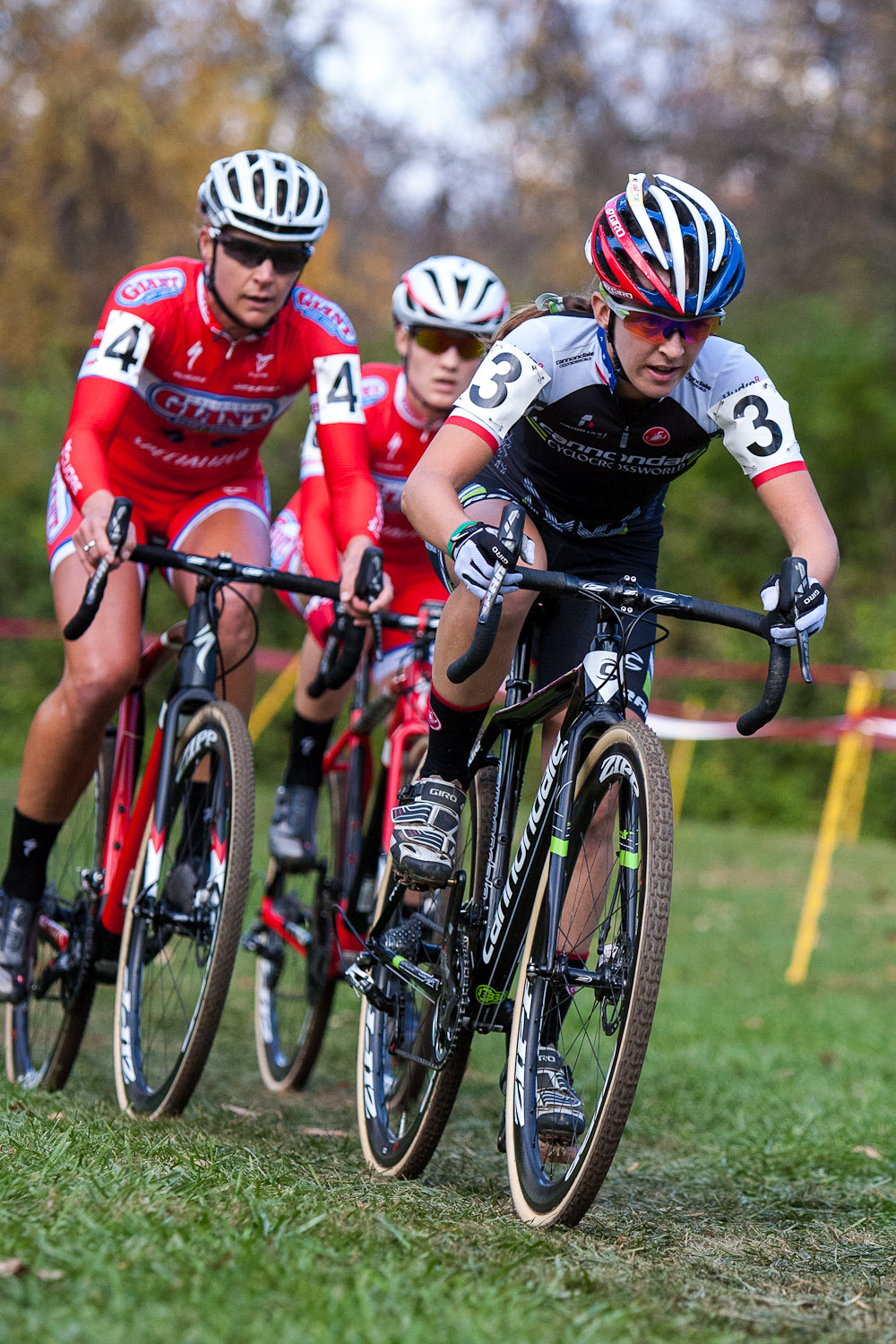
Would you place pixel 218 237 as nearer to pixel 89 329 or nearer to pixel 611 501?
pixel 611 501

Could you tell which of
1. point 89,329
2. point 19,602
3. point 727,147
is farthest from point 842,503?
point 89,329

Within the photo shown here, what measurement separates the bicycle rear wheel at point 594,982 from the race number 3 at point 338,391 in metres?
1.97

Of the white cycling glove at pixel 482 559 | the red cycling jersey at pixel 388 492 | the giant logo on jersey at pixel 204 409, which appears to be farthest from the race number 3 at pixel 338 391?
the white cycling glove at pixel 482 559

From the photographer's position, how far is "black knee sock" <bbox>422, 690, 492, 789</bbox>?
3.82m

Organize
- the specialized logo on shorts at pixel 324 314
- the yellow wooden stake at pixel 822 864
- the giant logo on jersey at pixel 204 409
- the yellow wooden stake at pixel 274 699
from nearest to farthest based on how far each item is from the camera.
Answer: the giant logo on jersey at pixel 204 409 < the specialized logo on shorts at pixel 324 314 < the yellow wooden stake at pixel 822 864 < the yellow wooden stake at pixel 274 699

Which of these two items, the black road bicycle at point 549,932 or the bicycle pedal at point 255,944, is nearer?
the black road bicycle at point 549,932

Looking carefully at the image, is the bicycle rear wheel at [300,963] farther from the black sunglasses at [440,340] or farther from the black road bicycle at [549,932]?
the black sunglasses at [440,340]

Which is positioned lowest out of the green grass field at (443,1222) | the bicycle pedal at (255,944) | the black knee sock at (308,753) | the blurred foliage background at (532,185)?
the green grass field at (443,1222)

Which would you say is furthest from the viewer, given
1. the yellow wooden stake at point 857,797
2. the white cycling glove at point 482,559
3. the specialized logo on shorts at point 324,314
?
the yellow wooden stake at point 857,797

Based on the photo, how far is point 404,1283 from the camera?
2.40m

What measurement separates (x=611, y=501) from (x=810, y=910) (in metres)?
5.34

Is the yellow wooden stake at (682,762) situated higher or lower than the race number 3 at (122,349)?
higher

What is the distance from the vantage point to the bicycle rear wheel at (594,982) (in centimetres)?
291

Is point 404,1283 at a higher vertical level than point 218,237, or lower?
lower
